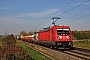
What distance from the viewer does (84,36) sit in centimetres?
11975

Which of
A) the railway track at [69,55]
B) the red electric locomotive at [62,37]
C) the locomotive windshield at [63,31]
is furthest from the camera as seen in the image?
the locomotive windshield at [63,31]

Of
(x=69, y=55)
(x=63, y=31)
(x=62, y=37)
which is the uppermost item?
(x=63, y=31)

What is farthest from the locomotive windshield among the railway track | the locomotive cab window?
the railway track

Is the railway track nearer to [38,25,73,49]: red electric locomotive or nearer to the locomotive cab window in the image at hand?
[38,25,73,49]: red electric locomotive

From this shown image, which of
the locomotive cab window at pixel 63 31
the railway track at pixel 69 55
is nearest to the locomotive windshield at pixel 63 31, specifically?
the locomotive cab window at pixel 63 31

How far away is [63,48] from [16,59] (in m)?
13.0

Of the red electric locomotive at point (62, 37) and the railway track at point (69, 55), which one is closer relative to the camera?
the railway track at point (69, 55)

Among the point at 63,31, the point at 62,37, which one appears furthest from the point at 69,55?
the point at 63,31

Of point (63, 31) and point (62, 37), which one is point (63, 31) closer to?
point (63, 31)

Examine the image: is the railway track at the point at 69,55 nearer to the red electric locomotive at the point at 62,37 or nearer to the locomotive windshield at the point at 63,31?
the red electric locomotive at the point at 62,37

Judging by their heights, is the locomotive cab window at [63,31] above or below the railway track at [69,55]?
above

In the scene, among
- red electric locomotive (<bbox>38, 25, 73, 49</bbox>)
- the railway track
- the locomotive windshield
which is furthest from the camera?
the locomotive windshield

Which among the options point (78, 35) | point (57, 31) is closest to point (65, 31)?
point (57, 31)

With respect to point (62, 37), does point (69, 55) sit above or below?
below
